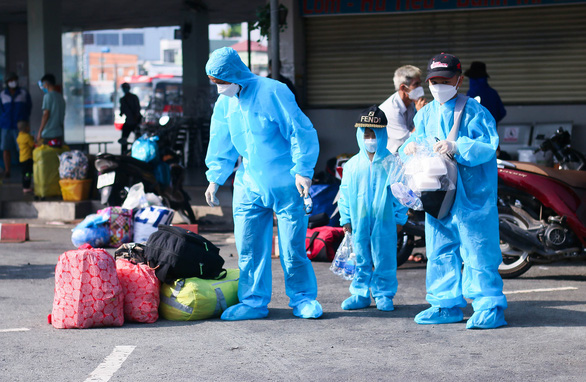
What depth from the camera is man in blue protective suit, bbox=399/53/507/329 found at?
566 cm

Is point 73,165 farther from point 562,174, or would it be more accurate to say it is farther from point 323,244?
point 562,174

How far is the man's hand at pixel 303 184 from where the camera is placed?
5719 mm

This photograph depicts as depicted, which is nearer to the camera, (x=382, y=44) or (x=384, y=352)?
(x=384, y=352)

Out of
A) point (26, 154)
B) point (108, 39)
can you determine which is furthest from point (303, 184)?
point (108, 39)

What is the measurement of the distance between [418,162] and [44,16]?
11466 millimetres

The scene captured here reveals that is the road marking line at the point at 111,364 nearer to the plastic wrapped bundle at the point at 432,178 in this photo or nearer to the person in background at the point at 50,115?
the plastic wrapped bundle at the point at 432,178

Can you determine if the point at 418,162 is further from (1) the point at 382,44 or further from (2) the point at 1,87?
(2) the point at 1,87

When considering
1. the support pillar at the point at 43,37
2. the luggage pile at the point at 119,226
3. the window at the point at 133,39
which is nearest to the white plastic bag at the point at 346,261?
the luggage pile at the point at 119,226

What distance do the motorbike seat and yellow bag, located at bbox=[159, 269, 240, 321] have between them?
3.05 meters

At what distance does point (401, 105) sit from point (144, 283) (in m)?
2.89

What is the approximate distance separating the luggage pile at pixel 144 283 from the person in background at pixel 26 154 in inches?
282

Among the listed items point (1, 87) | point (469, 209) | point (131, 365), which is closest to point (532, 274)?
point (469, 209)

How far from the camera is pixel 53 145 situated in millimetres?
12719

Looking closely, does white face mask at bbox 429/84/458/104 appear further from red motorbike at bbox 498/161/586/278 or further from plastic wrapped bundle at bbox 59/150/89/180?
plastic wrapped bundle at bbox 59/150/89/180
